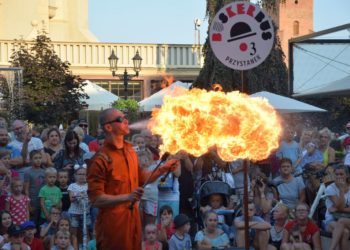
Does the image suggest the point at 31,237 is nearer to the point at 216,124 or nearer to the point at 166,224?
the point at 166,224

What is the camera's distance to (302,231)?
32.6 ft

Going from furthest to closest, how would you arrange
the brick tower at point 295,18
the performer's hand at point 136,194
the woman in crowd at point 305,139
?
the brick tower at point 295,18
the woman in crowd at point 305,139
the performer's hand at point 136,194

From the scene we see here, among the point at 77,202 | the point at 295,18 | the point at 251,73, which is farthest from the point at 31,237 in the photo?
the point at 295,18

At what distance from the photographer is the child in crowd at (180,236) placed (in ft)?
31.8

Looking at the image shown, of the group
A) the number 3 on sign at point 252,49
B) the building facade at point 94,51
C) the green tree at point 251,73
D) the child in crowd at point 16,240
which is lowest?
the child in crowd at point 16,240

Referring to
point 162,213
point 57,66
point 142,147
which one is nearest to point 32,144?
point 142,147

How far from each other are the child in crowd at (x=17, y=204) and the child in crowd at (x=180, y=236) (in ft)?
6.24

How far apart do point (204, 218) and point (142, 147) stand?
155 centimetres

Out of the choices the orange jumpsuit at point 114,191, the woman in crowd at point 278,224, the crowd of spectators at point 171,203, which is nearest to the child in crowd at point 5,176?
the crowd of spectators at point 171,203

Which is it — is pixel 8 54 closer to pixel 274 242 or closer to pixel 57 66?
pixel 57 66

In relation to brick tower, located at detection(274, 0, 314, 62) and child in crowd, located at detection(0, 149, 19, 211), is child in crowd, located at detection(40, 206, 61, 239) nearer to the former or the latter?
child in crowd, located at detection(0, 149, 19, 211)

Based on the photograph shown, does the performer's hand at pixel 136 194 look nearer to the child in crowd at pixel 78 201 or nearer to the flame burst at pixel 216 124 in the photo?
the flame burst at pixel 216 124

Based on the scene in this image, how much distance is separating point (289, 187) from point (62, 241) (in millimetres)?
3399

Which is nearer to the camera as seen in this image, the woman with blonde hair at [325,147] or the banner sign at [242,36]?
Result: the banner sign at [242,36]
